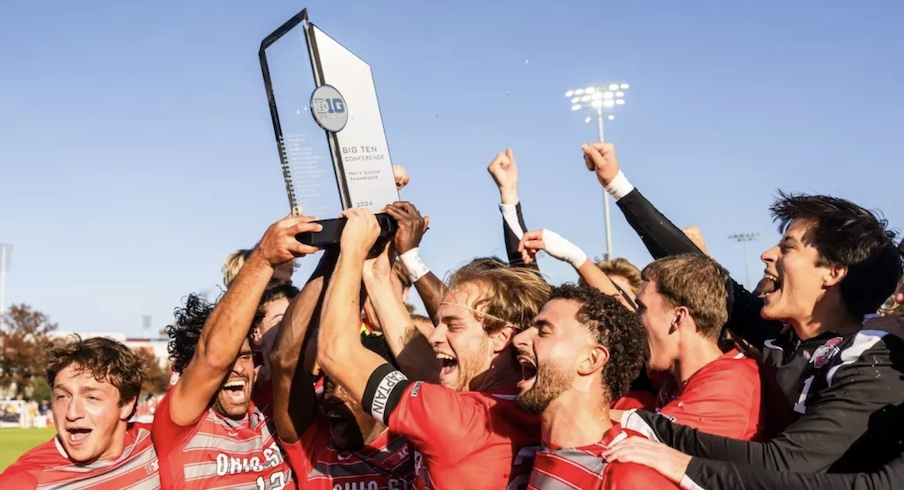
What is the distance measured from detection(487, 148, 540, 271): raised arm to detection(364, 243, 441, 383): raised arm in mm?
1196

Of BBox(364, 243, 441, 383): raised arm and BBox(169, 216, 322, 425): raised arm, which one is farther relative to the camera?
BBox(364, 243, 441, 383): raised arm

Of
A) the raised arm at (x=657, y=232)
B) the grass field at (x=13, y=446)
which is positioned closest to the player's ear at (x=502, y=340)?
the raised arm at (x=657, y=232)

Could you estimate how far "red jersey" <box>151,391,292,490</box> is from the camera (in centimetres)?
386

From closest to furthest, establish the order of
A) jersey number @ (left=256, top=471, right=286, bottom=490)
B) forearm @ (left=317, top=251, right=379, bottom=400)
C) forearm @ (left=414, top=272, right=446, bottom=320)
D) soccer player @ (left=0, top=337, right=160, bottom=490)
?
forearm @ (left=317, top=251, right=379, bottom=400) < soccer player @ (left=0, top=337, right=160, bottom=490) < jersey number @ (left=256, top=471, right=286, bottom=490) < forearm @ (left=414, top=272, right=446, bottom=320)

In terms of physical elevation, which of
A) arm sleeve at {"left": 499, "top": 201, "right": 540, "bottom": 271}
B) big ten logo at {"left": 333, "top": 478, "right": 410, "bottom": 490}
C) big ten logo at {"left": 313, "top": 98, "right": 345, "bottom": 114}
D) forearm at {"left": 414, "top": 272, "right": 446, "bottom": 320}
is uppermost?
big ten logo at {"left": 313, "top": 98, "right": 345, "bottom": 114}

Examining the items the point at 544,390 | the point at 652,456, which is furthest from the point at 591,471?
the point at 544,390

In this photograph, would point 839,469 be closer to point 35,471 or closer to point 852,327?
point 852,327

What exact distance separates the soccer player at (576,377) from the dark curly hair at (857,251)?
879mm

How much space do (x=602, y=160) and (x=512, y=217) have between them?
28.9 inches

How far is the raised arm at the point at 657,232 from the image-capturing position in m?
4.11

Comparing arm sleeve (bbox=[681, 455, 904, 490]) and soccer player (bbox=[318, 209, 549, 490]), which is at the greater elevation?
soccer player (bbox=[318, 209, 549, 490])

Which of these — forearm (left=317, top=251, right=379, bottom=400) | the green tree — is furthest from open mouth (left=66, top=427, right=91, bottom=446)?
the green tree

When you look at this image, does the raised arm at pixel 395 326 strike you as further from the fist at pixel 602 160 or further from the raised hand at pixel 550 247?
the fist at pixel 602 160

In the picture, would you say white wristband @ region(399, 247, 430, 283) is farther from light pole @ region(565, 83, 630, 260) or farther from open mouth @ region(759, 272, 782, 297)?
light pole @ region(565, 83, 630, 260)
